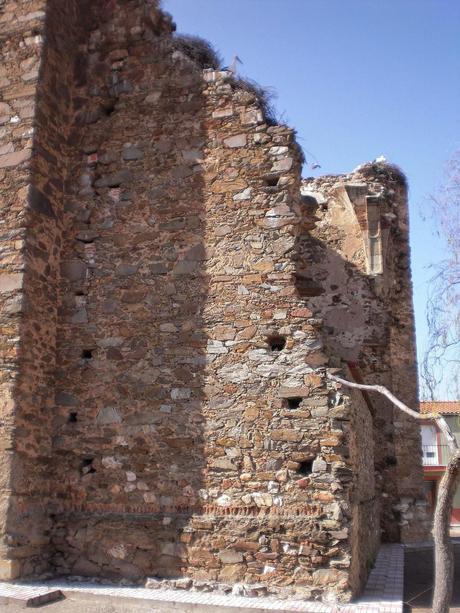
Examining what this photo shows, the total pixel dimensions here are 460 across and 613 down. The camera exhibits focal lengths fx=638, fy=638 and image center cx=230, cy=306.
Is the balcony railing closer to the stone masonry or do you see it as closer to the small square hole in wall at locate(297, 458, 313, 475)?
the stone masonry

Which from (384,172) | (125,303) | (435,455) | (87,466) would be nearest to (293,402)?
(125,303)

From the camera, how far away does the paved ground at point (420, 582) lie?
6.27 m

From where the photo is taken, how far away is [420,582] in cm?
767

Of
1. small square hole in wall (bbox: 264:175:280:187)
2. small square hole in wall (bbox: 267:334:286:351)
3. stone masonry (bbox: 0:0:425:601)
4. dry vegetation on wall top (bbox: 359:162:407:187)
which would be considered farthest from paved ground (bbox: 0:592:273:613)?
dry vegetation on wall top (bbox: 359:162:407:187)

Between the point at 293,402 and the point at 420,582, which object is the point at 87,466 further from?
the point at 420,582

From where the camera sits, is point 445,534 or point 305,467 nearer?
point 445,534

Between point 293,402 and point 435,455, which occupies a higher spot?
point 293,402

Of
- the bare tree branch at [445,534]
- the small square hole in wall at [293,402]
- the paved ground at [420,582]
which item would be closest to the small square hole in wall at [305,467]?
the small square hole in wall at [293,402]

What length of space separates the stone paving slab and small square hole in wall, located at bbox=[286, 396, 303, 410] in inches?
69.0

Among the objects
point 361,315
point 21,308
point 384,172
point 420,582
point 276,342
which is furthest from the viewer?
point 384,172

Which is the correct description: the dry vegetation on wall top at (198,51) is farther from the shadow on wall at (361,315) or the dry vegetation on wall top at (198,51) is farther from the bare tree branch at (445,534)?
the bare tree branch at (445,534)

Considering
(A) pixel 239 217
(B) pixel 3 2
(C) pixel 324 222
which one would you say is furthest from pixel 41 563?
(C) pixel 324 222

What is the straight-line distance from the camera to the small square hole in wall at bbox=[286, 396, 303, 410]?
630 cm

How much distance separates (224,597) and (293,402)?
190cm
